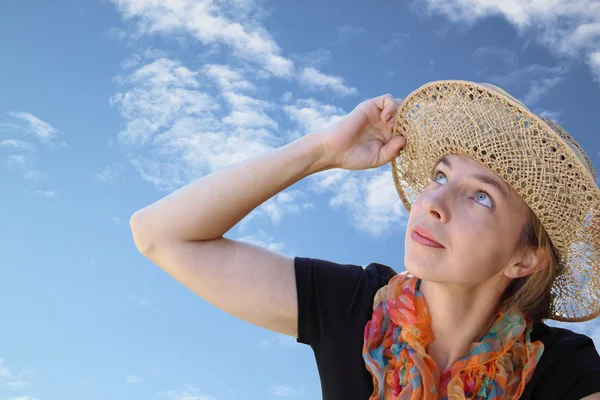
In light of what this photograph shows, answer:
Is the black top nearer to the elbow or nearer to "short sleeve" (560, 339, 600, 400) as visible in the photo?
"short sleeve" (560, 339, 600, 400)

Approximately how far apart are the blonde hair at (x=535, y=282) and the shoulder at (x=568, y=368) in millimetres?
149

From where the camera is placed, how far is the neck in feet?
10.0

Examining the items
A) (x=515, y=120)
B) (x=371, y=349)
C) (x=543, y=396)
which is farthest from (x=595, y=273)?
(x=371, y=349)

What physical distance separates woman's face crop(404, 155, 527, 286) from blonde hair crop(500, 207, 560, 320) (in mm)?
66

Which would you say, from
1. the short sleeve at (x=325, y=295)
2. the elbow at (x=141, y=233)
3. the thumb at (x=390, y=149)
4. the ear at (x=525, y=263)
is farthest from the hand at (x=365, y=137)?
the elbow at (x=141, y=233)

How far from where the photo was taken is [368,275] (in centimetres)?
335

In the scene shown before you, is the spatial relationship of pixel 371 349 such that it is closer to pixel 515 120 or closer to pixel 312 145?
pixel 312 145

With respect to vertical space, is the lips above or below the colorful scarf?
above

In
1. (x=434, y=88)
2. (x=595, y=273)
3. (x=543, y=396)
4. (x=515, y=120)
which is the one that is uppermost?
(x=434, y=88)

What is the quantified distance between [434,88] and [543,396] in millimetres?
1433

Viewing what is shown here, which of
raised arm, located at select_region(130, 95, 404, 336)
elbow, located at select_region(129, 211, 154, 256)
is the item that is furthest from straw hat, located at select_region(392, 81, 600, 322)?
elbow, located at select_region(129, 211, 154, 256)

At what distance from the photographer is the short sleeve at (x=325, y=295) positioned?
3094 millimetres

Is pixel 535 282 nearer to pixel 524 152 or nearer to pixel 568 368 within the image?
pixel 568 368

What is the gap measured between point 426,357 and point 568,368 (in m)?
0.63
